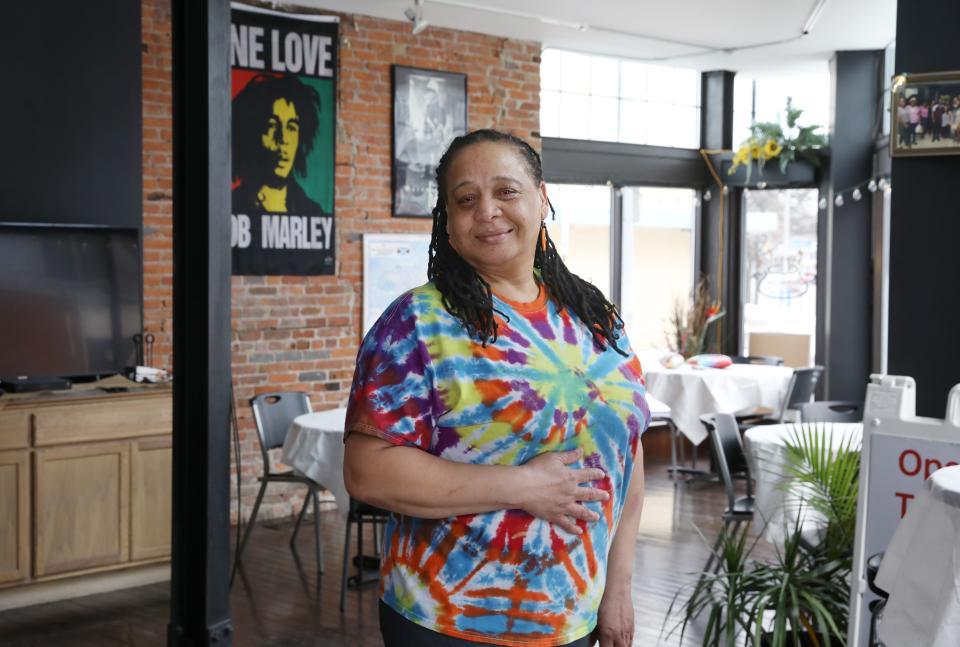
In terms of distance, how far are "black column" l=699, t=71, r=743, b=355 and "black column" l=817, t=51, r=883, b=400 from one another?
995 mm

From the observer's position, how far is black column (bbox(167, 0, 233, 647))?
10.5ft

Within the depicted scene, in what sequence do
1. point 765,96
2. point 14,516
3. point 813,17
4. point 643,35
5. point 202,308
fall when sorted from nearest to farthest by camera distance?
point 202,308 → point 14,516 → point 813,17 → point 643,35 → point 765,96

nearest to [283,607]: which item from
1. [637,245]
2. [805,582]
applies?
[805,582]

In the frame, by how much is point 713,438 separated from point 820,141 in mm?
4616

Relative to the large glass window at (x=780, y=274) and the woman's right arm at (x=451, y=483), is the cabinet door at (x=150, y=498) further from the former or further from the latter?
the large glass window at (x=780, y=274)

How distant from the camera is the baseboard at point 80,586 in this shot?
5.25 metres

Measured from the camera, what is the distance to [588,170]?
9266 millimetres

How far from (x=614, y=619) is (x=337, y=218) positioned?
5831mm

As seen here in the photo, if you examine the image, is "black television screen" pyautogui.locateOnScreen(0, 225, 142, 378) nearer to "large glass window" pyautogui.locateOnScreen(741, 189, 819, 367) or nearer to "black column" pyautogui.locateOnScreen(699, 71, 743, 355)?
"black column" pyautogui.locateOnScreen(699, 71, 743, 355)

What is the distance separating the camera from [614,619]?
6.02 ft

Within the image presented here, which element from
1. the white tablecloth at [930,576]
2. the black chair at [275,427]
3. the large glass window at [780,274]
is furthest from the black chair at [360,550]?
the large glass window at [780,274]

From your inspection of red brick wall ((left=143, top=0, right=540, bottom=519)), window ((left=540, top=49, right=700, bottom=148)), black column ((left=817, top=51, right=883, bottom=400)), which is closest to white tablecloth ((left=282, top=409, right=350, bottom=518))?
red brick wall ((left=143, top=0, right=540, bottom=519))

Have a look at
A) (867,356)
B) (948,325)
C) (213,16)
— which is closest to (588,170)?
(867,356)

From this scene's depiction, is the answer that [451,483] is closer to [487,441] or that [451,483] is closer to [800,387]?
[487,441]
